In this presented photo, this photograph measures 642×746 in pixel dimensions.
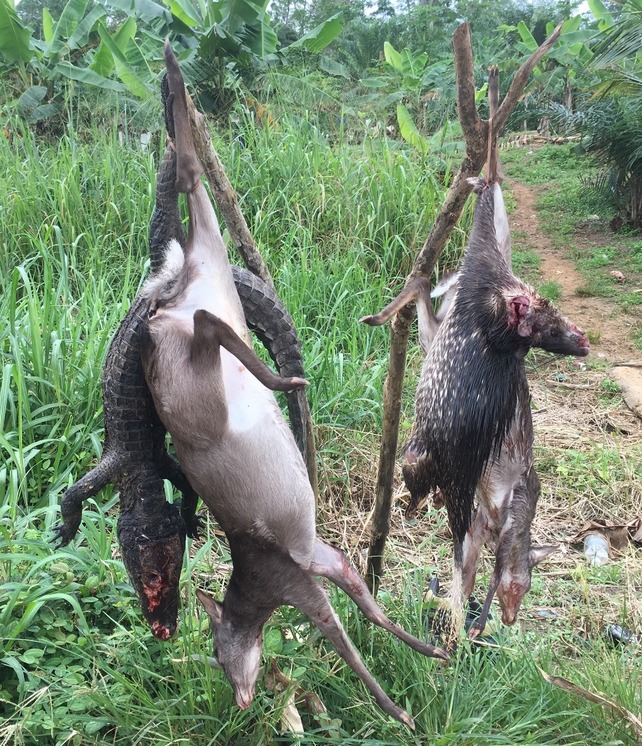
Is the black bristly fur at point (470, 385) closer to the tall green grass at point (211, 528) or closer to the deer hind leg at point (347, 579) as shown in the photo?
the deer hind leg at point (347, 579)

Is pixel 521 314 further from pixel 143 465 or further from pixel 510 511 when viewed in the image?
pixel 143 465

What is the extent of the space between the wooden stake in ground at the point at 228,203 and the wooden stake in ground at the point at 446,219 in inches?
13.1

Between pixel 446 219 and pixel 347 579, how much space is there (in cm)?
106

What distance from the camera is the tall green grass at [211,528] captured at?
7.63 feet

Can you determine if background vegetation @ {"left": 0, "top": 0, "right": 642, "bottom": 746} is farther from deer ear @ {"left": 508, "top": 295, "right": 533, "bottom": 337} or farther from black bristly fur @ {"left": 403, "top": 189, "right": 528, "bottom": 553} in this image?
deer ear @ {"left": 508, "top": 295, "right": 533, "bottom": 337}

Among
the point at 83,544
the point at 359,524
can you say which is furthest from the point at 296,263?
the point at 83,544

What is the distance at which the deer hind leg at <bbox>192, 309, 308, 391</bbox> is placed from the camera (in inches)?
51.0

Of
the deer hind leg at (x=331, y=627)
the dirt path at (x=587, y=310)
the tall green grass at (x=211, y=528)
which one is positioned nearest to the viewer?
the deer hind leg at (x=331, y=627)

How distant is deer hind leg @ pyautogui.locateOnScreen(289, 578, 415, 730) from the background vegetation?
57 cm

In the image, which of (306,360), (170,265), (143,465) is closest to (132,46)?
(306,360)

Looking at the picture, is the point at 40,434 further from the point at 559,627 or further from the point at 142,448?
the point at 559,627

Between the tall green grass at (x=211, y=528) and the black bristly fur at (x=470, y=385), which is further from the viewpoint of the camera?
the tall green grass at (x=211, y=528)

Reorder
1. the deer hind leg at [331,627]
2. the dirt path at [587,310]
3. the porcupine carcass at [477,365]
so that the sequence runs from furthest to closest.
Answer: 1. the dirt path at [587,310]
2. the deer hind leg at [331,627]
3. the porcupine carcass at [477,365]

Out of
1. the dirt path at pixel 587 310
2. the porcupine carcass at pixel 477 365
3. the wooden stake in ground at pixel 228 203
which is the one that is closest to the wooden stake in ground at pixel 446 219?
the porcupine carcass at pixel 477 365
